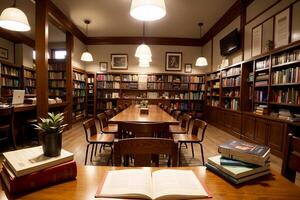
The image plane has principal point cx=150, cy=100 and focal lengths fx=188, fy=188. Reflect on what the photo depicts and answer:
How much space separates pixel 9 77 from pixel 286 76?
786 centimetres

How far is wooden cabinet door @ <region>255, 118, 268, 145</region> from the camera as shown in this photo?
354 centimetres

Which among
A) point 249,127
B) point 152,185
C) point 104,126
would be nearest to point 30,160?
point 152,185

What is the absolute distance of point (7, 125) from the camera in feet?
10.2

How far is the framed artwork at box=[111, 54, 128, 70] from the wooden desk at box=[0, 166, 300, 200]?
6870mm

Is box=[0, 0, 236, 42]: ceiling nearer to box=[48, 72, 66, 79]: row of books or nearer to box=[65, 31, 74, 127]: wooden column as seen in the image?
box=[65, 31, 74, 127]: wooden column

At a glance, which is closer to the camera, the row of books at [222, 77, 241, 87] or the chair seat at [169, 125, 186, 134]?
the chair seat at [169, 125, 186, 134]

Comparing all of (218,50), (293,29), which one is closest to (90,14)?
(218,50)

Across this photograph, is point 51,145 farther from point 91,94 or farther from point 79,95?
point 91,94

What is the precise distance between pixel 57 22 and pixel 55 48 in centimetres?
334

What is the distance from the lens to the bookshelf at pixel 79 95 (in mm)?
6406

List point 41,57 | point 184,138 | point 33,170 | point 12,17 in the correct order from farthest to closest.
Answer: point 41,57 → point 184,138 → point 12,17 → point 33,170

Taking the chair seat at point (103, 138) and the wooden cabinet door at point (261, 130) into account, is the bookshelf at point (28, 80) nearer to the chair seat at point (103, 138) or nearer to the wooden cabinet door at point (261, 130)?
the chair seat at point (103, 138)

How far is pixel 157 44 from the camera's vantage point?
294 inches

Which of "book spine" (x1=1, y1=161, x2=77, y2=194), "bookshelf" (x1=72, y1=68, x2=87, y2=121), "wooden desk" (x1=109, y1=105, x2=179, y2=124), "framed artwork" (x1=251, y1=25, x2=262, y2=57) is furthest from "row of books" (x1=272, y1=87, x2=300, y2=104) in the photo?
"bookshelf" (x1=72, y1=68, x2=87, y2=121)
